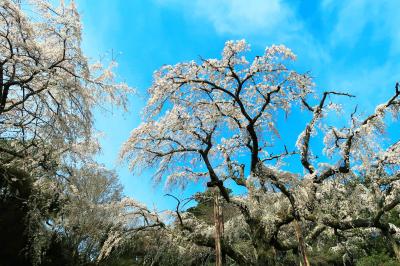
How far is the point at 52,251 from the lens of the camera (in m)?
14.7

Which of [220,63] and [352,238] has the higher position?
[220,63]

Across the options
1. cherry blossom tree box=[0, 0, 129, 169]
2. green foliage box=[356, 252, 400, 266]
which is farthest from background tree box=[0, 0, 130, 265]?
green foliage box=[356, 252, 400, 266]

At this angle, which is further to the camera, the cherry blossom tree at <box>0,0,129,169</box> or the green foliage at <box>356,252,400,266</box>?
the green foliage at <box>356,252,400,266</box>

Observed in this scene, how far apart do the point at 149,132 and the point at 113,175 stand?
13785 millimetres

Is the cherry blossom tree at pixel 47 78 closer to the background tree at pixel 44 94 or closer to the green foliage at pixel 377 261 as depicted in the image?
the background tree at pixel 44 94

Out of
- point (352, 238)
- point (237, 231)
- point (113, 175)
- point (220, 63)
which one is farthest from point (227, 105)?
point (113, 175)

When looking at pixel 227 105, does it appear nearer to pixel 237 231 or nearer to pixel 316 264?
pixel 237 231

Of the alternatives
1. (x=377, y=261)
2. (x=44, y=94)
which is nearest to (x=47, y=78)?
(x=44, y=94)

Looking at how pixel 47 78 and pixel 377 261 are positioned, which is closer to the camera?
pixel 47 78

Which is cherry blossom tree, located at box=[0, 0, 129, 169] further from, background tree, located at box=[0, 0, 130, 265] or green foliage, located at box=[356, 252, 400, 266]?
green foliage, located at box=[356, 252, 400, 266]

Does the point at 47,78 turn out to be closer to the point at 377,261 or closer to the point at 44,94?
the point at 44,94

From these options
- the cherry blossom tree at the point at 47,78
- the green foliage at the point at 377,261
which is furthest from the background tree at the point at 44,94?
the green foliage at the point at 377,261

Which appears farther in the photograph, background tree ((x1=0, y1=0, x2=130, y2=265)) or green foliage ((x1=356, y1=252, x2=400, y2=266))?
green foliage ((x1=356, y1=252, x2=400, y2=266))

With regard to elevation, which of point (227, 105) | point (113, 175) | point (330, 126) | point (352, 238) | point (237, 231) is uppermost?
point (113, 175)
